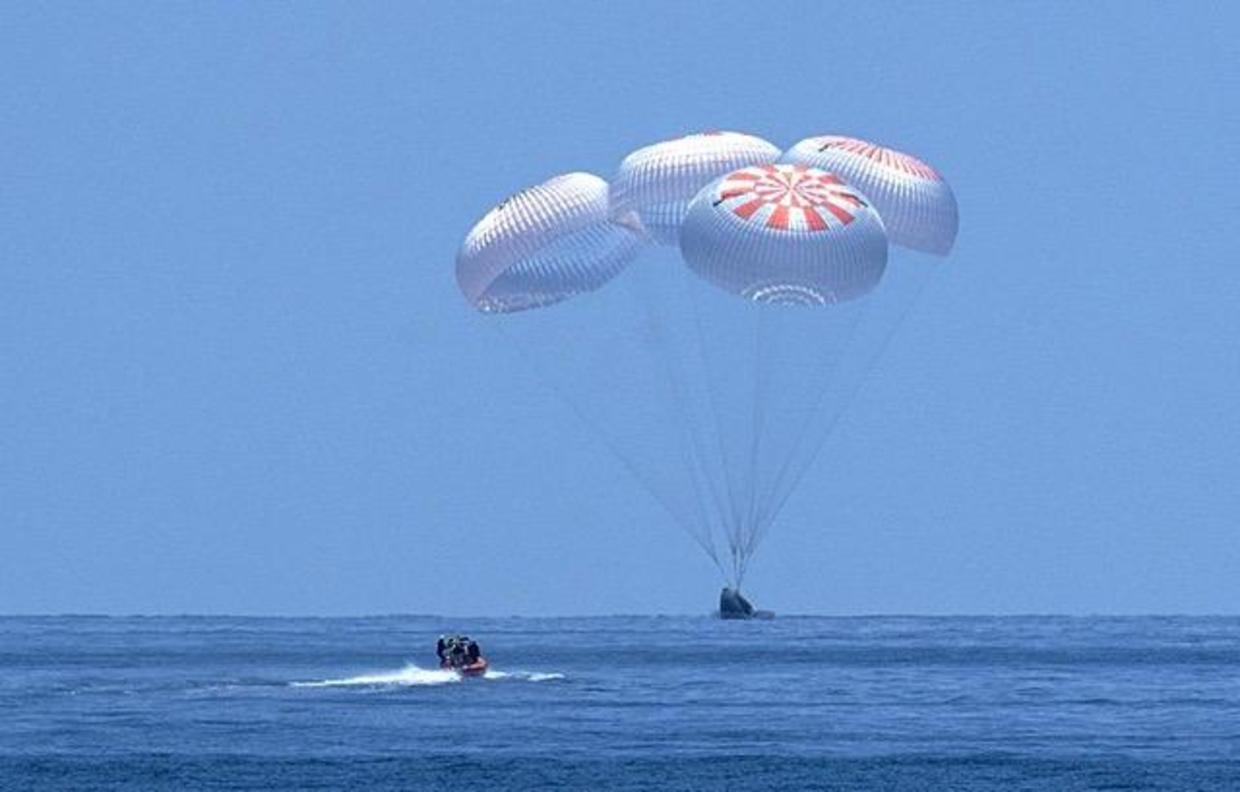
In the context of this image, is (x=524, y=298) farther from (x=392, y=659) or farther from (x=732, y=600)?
(x=392, y=659)

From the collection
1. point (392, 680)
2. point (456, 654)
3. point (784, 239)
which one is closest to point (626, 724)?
point (784, 239)

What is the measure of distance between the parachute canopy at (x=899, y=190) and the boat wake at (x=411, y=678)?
57.3 ft

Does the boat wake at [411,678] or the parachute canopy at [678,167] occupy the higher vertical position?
the parachute canopy at [678,167]

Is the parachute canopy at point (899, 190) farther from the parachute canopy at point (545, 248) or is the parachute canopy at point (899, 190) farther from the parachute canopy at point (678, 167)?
the parachute canopy at point (545, 248)

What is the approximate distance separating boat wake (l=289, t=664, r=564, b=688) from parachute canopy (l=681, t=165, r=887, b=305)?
17.4 metres

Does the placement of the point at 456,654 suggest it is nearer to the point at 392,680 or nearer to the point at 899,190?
the point at 392,680

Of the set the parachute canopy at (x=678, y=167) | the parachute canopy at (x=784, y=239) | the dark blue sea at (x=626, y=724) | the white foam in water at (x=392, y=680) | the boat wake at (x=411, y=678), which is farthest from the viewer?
the white foam in water at (x=392, y=680)

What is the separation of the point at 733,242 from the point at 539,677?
22102 millimetres

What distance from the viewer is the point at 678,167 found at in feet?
185

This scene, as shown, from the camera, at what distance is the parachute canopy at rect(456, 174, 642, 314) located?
185 ft

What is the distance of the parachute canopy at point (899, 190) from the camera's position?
185 ft

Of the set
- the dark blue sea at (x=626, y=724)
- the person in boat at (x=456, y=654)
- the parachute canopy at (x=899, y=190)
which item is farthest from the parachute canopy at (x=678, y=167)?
the person in boat at (x=456, y=654)

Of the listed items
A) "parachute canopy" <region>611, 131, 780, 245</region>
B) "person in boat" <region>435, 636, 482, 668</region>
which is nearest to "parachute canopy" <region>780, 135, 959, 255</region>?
"parachute canopy" <region>611, 131, 780, 245</region>

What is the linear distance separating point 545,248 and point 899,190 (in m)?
7.45
